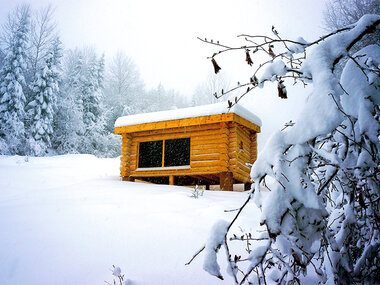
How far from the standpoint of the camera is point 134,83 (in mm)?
31375

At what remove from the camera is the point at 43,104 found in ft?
67.8

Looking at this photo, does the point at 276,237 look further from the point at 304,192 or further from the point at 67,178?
the point at 67,178

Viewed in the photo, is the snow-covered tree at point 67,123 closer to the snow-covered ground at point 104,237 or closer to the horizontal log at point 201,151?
the horizontal log at point 201,151

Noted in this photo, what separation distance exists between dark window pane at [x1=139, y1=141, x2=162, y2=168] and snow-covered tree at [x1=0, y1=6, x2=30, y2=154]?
37.2 ft

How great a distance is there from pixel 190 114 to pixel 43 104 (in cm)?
1582

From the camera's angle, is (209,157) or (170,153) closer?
(209,157)

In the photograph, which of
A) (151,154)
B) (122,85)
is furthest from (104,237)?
(122,85)

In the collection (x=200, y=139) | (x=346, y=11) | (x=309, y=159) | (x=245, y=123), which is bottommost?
(x=309, y=159)

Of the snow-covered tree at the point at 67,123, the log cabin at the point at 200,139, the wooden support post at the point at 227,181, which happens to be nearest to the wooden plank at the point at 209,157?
the log cabin at the point at 200,139

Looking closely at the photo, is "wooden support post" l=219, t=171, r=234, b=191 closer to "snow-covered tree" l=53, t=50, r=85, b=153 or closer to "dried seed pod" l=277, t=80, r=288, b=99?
"dried seed pod" l=277, t=80, r=288, b=99

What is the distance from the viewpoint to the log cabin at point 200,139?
9398 millimetres

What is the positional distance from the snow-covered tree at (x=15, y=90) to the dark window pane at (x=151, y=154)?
11337mm

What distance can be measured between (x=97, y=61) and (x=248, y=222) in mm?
26601

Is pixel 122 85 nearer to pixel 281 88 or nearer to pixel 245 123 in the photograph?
pixel 245 123
